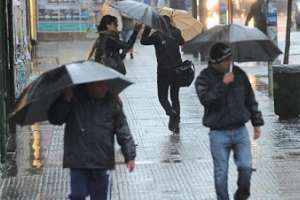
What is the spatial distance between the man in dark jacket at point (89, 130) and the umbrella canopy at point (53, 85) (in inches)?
3.7

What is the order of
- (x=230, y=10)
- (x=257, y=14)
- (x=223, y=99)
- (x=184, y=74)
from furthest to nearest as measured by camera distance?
1. (x=230, y=10)
2. (x=257, y=14)
3. (x=184, y=74)
4. (x=223, y=99)

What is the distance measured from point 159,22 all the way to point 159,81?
1.38 metres

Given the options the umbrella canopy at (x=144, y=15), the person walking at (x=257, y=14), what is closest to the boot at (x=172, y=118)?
the umbrella canopy at (x=144, y=15)

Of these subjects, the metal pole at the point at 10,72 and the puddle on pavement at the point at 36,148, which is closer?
the puddle on pavement at the point at 36,148

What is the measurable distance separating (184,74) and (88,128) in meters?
5.55

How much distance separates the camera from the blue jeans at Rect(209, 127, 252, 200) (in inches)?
263

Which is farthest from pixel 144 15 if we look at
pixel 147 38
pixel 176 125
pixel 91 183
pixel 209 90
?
pixel 91 183

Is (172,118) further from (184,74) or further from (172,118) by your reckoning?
(184,74)

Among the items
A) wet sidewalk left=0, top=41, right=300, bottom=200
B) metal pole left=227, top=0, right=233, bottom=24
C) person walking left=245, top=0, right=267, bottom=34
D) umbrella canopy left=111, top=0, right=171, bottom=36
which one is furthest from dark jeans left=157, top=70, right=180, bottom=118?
metal pole left=227, top=0, right=233, bottom=24

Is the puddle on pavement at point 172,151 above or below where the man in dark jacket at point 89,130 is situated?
below

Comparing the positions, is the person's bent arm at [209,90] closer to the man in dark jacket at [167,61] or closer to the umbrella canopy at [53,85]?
the umbrella canopy at [53,85]

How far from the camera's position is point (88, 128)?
226 inches

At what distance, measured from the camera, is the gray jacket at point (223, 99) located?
6594 mm

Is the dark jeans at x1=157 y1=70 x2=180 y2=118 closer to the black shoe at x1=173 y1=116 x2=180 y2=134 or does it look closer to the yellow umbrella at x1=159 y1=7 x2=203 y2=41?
the black shoe at x1=173 y1=116 x2=180 y2=134
